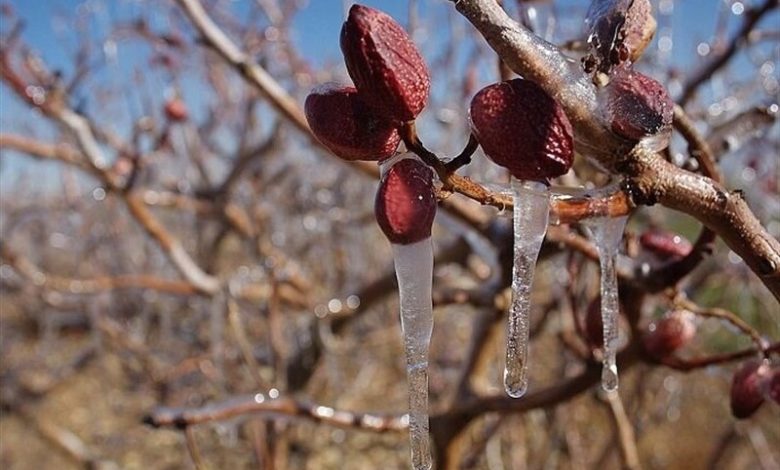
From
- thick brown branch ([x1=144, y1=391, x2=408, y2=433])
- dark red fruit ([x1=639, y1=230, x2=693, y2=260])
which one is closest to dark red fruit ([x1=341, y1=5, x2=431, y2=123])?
dark red fruit ([x1=639, y1=230, x2=693, y2=260])

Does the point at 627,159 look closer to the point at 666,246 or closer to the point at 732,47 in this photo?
the point at 666,246

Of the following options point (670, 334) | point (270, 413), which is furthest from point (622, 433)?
point (270, 413)

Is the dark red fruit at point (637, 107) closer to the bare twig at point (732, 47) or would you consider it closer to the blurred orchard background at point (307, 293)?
the blurred orchard background at point (307, 293)

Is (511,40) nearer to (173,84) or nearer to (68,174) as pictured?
(173,84)

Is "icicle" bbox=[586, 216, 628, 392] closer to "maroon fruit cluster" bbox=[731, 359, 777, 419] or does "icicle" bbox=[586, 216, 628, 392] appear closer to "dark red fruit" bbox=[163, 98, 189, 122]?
"maroon fruit cluster" bbox=[731, 359, 777, 419]

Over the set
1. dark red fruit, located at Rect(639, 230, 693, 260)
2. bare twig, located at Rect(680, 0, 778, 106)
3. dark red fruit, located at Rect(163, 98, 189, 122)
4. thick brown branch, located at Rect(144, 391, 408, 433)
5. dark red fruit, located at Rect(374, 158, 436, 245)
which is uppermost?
dark red fruit, located at Rect(163, 98, 189, 122)

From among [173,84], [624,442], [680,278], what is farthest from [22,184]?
[680,278]
